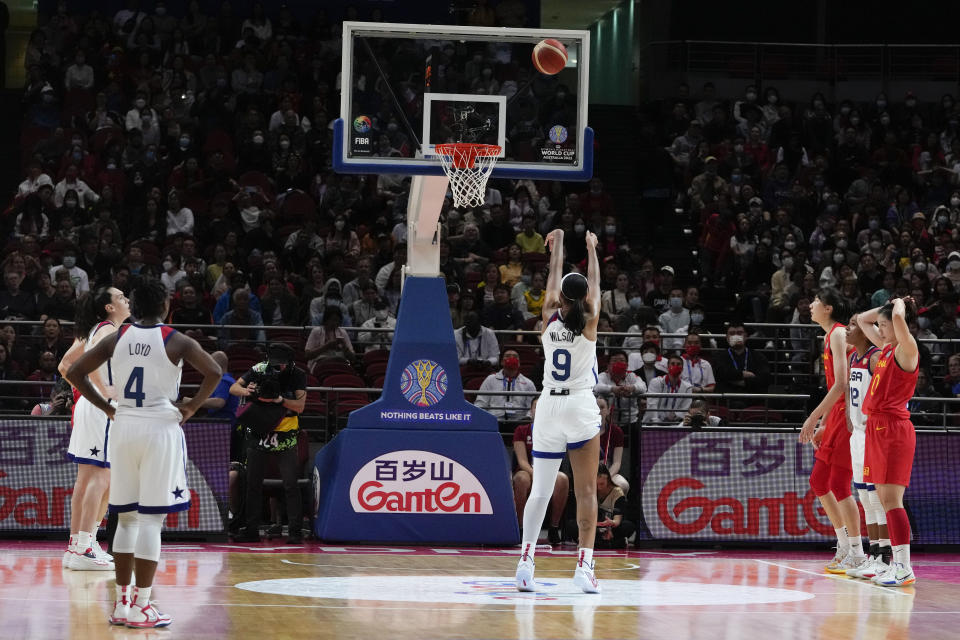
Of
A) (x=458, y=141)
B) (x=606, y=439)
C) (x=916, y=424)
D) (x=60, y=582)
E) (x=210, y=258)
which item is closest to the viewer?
(x=60, y=582)

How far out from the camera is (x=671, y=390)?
15.1 meters

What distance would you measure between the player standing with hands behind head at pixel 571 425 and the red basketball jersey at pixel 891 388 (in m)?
2.50

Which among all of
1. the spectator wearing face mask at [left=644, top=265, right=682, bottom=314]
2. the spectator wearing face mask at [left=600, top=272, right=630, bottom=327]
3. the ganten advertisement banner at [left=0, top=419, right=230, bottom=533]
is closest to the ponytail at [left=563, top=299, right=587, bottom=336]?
the ganten advertisement banner at [left=0, top=419, right=230, bottom=533]

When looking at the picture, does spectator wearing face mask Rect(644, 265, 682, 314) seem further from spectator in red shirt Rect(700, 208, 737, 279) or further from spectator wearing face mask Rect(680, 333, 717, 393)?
spectator wearing face mask Rect(680, 333, 717, 393)

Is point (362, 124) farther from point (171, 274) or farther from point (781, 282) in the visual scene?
point (781, 282)

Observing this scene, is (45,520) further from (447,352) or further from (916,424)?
(916,424)

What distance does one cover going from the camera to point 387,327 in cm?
1628

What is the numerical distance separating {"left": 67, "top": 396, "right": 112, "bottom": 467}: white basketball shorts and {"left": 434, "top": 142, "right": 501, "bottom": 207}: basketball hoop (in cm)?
350

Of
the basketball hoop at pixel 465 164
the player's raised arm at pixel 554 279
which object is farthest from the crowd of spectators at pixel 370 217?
the player's raised arm at pixel 554 279

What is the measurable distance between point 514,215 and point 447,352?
290 inches

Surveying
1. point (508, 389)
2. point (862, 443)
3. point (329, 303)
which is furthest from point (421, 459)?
point (329, 303)

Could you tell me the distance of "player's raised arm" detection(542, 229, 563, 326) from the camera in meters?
9.19

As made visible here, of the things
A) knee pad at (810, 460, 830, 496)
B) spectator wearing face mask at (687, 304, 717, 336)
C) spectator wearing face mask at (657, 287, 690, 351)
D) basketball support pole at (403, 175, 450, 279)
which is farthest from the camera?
spectator wearing face mask at (657, 287, 690, 351)

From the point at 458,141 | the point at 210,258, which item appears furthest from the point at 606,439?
the point at 210,258
